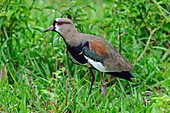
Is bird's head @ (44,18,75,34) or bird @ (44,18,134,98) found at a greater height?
bird's head @ (44,18,75,34)

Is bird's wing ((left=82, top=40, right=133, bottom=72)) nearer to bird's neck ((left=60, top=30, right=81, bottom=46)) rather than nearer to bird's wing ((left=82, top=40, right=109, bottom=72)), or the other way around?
bird's wing ((left=82, top=40, right=109, bottom=72))

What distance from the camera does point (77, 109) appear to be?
9.89 ft

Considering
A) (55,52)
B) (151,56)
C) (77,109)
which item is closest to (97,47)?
(77,109)

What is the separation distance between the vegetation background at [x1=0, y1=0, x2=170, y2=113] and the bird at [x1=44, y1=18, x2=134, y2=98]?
0.26 meters

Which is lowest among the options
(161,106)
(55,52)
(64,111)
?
(64,111)

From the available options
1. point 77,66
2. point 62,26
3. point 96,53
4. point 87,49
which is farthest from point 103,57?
point 77,66

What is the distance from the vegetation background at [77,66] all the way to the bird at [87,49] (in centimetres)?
26

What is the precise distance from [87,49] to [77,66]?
0.96m

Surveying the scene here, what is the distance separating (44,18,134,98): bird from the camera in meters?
3.15

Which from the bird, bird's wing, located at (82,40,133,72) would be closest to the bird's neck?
the bird

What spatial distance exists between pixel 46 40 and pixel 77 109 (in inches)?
63.5

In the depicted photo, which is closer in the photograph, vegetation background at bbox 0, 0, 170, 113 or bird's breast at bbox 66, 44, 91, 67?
bird's breast at bbox 66, 44, 91, 67

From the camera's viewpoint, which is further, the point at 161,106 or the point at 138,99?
the point at 138,99

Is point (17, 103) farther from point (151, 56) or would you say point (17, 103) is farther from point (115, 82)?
point (151, 56)
